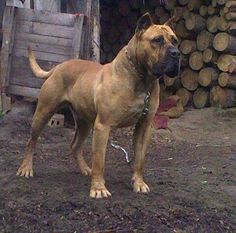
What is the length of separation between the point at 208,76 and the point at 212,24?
0.82 meters

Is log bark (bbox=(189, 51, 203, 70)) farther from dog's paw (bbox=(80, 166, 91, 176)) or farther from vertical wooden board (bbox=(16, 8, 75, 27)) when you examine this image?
dog's paw (bbox=(80, 166, 91, 176))

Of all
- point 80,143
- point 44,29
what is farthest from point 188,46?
point 80,143

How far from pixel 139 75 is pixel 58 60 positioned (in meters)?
3.53

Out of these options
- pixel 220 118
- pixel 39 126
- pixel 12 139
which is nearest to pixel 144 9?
pixel 220 118

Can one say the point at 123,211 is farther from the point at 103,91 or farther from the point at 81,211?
the point at 103,91

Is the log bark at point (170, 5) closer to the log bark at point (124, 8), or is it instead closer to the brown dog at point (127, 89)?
the log bark at point (124, 8)

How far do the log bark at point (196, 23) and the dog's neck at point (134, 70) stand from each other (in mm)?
4946

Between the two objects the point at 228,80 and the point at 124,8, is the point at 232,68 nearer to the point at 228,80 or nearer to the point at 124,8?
the point at 228,80

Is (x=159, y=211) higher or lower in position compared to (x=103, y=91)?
lower

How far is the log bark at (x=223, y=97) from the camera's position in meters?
10.0

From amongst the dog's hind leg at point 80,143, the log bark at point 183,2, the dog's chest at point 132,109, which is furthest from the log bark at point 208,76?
the dog's chest at point 132,109

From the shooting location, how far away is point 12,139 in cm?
820

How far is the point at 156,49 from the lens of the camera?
5289 mm

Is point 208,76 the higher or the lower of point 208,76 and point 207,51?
the lower
